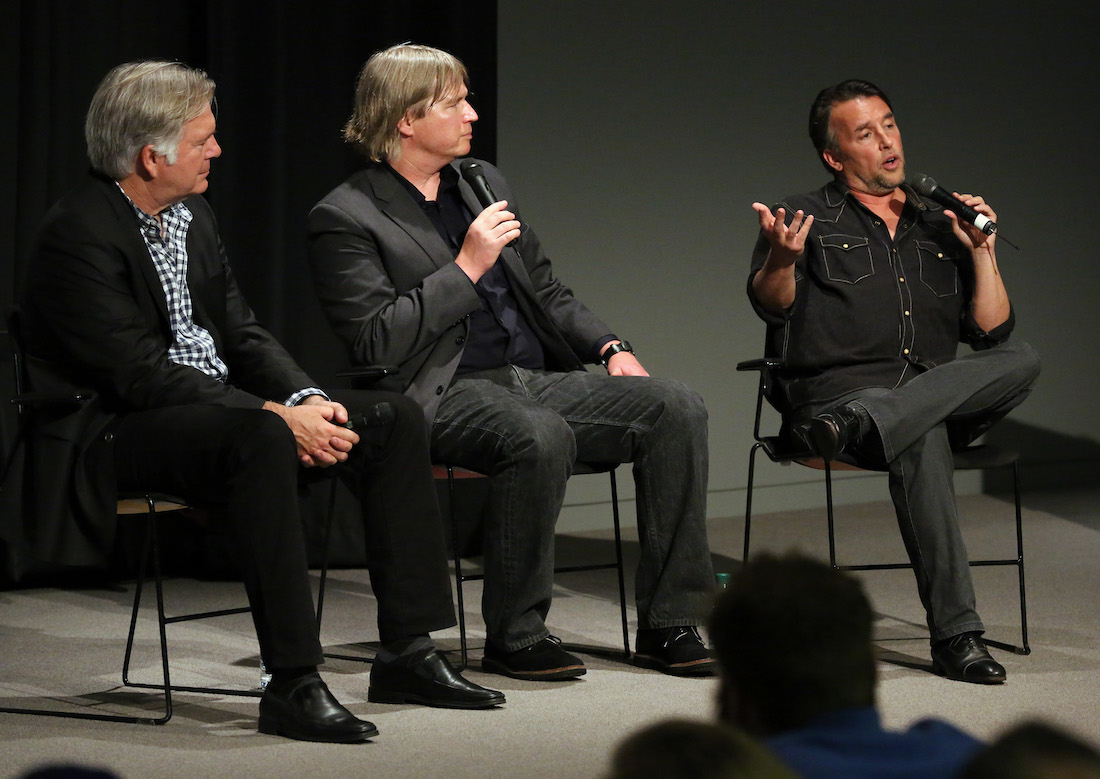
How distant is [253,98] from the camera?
162 inches

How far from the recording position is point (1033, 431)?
6.00 m

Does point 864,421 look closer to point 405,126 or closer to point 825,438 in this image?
point 825,438

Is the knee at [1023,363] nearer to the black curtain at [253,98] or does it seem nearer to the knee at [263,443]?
the knee at [263,443]

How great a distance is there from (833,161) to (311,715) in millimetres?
1921

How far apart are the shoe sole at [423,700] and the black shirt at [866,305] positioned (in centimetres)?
110

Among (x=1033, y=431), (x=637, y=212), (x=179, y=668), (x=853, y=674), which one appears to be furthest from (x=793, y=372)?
(x=1033, y=431)

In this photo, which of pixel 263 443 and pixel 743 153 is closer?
pixel 263 443

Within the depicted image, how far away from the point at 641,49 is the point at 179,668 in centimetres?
296

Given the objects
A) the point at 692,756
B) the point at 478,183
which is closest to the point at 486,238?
the point at 478,183

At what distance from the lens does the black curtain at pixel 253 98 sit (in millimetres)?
3723

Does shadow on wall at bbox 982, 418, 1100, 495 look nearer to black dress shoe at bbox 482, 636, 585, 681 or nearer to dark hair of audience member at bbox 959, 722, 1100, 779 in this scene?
black dress shoe at bbox 482, 636, 585, 681

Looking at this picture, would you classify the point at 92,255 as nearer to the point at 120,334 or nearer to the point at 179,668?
the point at 120,334

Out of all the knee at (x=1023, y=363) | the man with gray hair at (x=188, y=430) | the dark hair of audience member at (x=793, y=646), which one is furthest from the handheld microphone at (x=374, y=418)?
the dark hair of audience member at (x=793, y=646)

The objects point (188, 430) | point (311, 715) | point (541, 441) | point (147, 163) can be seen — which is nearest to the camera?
point (311, 715)
